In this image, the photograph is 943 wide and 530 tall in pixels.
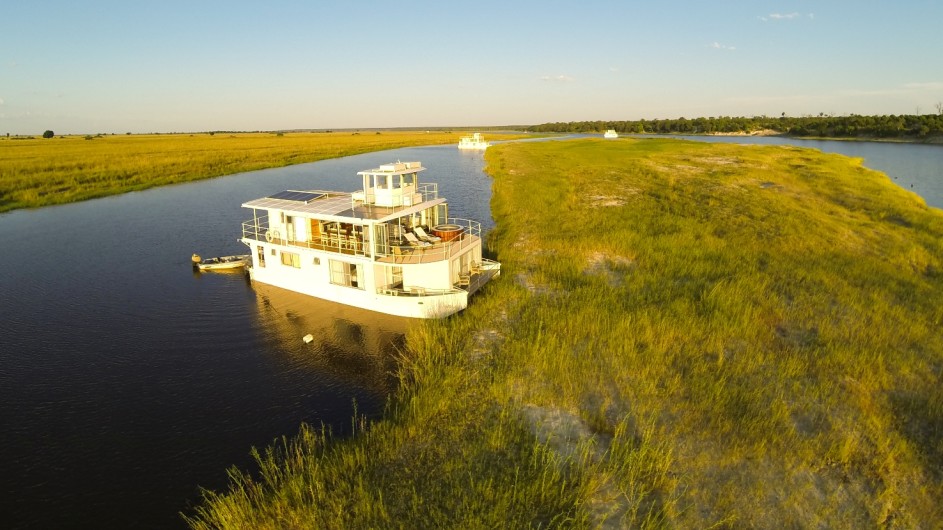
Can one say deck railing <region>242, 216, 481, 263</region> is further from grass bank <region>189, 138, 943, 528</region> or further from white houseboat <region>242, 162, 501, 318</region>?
grass bank <region>189, 138, 943, 528</region>

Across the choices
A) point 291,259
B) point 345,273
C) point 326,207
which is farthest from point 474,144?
point 345,273

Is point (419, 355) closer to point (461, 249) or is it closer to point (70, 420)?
point (461, 249)

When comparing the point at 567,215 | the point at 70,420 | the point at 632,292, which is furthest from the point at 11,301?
the point at 567,215

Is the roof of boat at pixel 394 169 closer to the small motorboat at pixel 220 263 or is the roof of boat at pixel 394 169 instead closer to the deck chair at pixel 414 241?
the deck chair at pixel 414 241

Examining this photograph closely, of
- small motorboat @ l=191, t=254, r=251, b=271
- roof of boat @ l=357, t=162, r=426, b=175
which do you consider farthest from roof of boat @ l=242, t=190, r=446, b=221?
small motorboat @ l=191, t=254, r=251, b=271

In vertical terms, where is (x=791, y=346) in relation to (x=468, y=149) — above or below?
below

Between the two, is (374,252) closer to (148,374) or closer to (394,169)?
(394,169)
